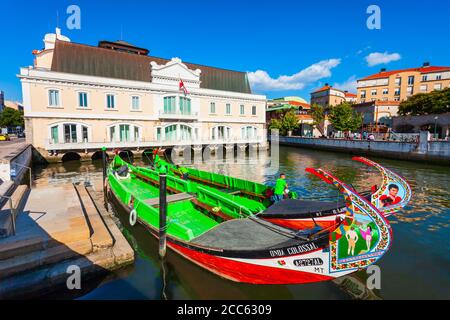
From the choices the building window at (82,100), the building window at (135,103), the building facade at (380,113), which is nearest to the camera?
the building window at (82,100)

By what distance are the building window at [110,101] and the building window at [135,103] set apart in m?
2.13

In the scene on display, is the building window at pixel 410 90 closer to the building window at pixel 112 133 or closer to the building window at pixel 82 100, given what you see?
the building window at pixel 112 133

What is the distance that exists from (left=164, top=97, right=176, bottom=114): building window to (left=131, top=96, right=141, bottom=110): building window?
3.58 metres

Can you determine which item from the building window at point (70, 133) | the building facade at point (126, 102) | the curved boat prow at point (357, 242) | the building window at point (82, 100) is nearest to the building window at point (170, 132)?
the building facade at point (126, 102)

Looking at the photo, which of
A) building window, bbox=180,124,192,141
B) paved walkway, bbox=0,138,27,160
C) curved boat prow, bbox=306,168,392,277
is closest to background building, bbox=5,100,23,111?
paved walkway, bbox=0,138,27,160

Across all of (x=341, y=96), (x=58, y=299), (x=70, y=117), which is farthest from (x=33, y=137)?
(x=341, y=96)

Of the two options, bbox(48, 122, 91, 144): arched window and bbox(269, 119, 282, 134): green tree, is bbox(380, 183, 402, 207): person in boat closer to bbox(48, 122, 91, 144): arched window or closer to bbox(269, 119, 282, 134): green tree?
bbox(48, 122, 91, 144): arched window

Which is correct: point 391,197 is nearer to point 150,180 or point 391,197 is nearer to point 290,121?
point 150,180

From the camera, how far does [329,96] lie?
67875 mm

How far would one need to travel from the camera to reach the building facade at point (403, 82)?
56.6m

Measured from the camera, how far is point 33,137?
25078mm

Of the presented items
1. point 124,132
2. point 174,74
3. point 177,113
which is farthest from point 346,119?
point 124,132

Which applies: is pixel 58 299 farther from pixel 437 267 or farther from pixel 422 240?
pixel 422 240

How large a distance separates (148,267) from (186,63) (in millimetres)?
35528
